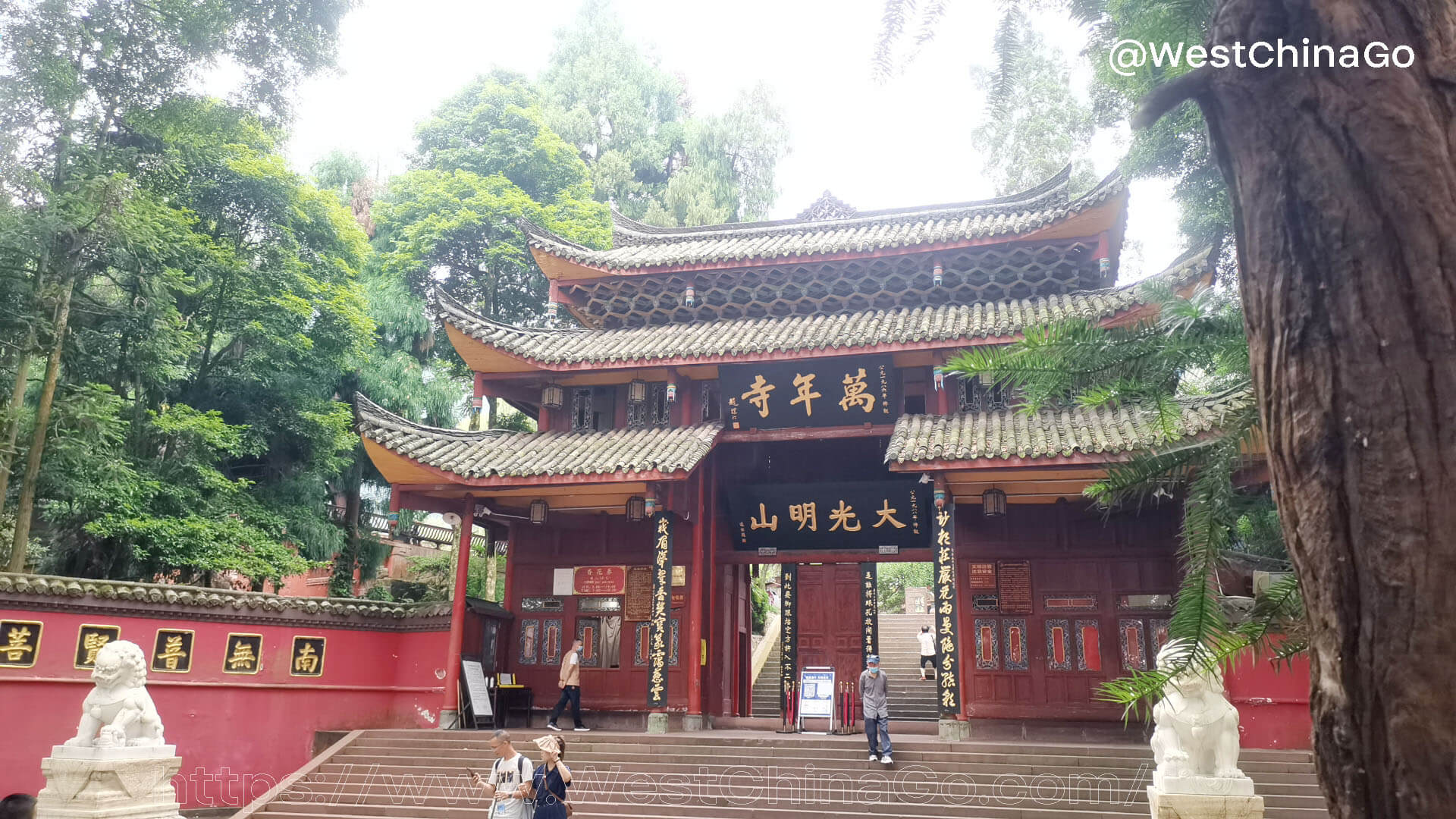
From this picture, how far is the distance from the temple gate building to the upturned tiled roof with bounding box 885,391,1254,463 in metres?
0.05

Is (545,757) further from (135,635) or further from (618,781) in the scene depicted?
(135,635)

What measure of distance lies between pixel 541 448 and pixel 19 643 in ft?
20.1

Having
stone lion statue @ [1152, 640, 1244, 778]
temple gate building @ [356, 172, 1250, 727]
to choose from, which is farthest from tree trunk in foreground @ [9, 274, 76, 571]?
stone lion statue @ [1152, 640, 1244, 778]

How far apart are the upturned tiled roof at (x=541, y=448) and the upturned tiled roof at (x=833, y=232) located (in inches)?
122

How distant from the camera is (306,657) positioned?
41.4 ft

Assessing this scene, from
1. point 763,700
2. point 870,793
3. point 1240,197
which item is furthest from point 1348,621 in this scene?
point 763,700

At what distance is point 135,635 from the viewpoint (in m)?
11.3

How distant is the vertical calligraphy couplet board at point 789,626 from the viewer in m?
13.8

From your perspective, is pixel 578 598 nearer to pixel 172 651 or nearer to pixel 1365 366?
pixel 172 651

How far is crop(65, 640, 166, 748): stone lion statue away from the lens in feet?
27.1

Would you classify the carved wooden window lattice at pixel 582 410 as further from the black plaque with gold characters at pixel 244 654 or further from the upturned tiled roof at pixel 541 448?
the black plaque with gold characters at pixel 244 654

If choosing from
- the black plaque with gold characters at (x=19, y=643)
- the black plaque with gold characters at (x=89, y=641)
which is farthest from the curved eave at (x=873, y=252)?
the black plaque with gold characters at (x=19, y=643)

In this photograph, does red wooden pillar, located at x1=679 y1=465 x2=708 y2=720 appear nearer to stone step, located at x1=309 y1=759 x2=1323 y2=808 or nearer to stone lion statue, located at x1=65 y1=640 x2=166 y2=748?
stone step, located at x1=309 y1=759 x2=1323 y2=808

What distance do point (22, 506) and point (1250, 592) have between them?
50.4ft
